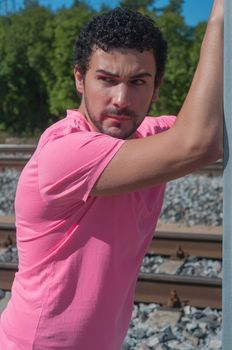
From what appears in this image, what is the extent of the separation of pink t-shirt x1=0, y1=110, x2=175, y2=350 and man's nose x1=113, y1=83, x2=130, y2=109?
10 cm

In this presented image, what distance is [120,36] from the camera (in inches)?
61.1

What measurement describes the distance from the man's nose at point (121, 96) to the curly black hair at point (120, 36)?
103 millimetres

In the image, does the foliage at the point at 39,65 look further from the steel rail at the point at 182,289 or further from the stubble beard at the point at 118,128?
the stubble beard at the point at 118,128

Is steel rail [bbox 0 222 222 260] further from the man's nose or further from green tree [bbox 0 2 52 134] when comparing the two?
green tree [bbox 0 2 52 134]

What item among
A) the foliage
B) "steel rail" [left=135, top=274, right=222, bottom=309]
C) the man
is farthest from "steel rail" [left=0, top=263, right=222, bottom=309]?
the foliage

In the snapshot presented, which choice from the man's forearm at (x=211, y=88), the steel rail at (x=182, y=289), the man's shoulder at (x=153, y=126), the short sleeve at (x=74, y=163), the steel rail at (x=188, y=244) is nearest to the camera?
the man's forearm at (x=211, y=88)

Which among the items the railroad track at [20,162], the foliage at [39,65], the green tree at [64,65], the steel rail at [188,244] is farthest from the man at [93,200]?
the green tree at [64,65]

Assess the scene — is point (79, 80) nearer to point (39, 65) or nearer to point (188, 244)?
point (188, 244)

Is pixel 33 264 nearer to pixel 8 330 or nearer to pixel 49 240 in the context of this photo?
pixel 49 240

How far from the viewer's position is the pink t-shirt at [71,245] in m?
1.46

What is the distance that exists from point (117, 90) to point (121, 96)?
24 millimetres

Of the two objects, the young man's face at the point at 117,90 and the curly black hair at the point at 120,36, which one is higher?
the curly black hair at the point at 120,36

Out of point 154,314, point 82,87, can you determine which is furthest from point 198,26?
point 82,87

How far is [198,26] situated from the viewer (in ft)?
88.2
